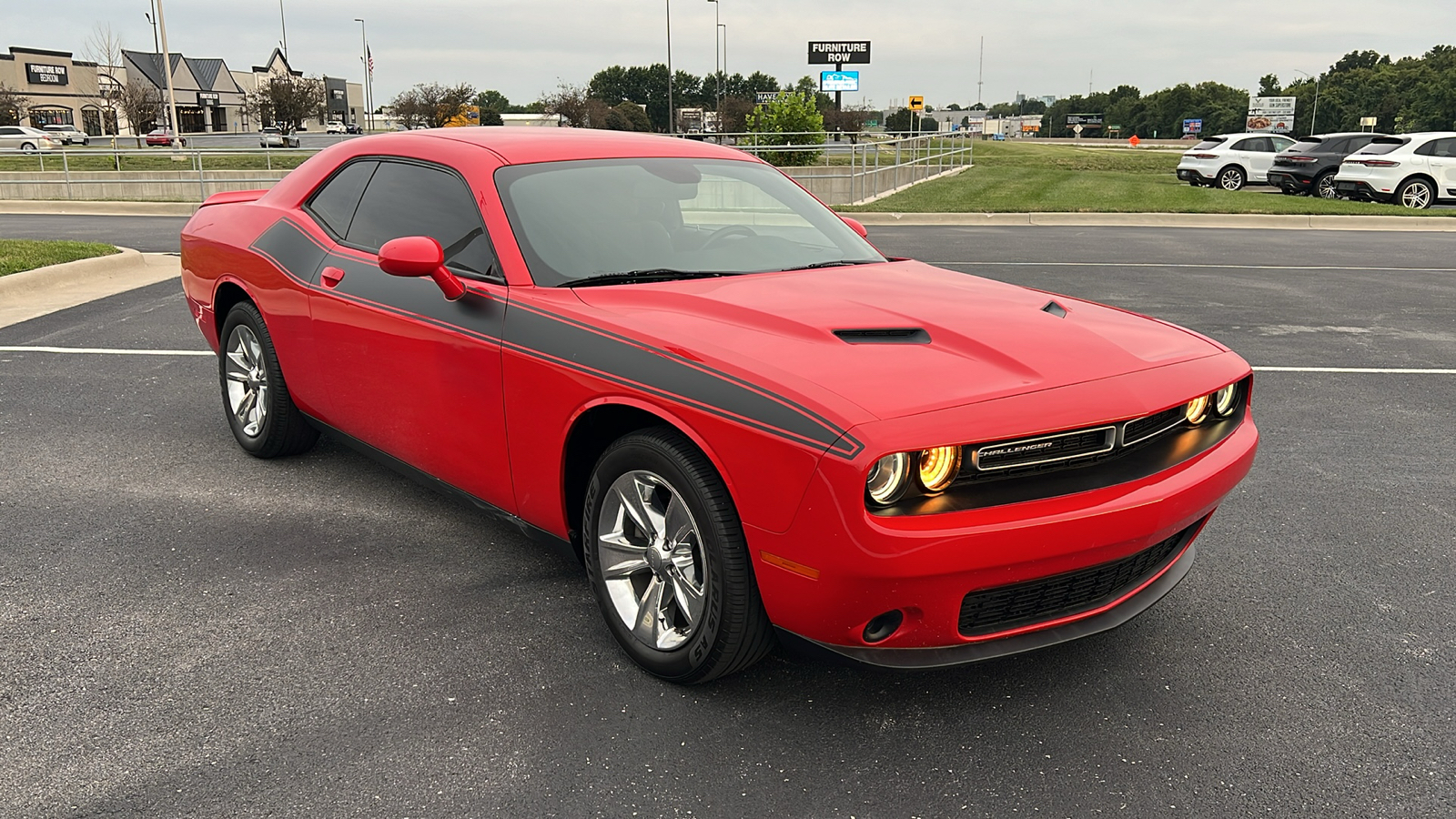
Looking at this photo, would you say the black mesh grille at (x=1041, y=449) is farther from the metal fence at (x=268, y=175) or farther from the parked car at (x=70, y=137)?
the parked car at (x=70, y=137)

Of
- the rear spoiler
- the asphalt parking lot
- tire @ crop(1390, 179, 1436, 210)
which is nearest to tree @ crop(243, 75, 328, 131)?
tire @ crop(1390, 179, 1436, 210)

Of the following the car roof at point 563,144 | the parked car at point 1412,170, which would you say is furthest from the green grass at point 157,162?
the car roof at point 563,144

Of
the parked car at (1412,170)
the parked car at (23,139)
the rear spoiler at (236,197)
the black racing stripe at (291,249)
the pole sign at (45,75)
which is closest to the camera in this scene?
the black racing stripe at (291,249)

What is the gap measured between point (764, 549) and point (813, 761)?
0.57 m

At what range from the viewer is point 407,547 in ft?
13.6

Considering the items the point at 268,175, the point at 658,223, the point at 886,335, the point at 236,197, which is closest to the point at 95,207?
the point at 268,175

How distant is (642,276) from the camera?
140 inches

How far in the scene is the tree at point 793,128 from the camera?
26.4 metres

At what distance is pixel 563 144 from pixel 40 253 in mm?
10091

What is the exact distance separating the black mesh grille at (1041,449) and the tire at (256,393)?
3362mm

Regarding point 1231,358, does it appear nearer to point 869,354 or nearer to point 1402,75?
point 869,354

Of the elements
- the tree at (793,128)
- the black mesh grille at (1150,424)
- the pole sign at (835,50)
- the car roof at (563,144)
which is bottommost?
the black mesh grille at (1150,424)

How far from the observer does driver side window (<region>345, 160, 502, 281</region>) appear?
369 cm

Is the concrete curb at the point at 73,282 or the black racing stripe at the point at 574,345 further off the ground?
the black racing stripe at the point at 574,345
